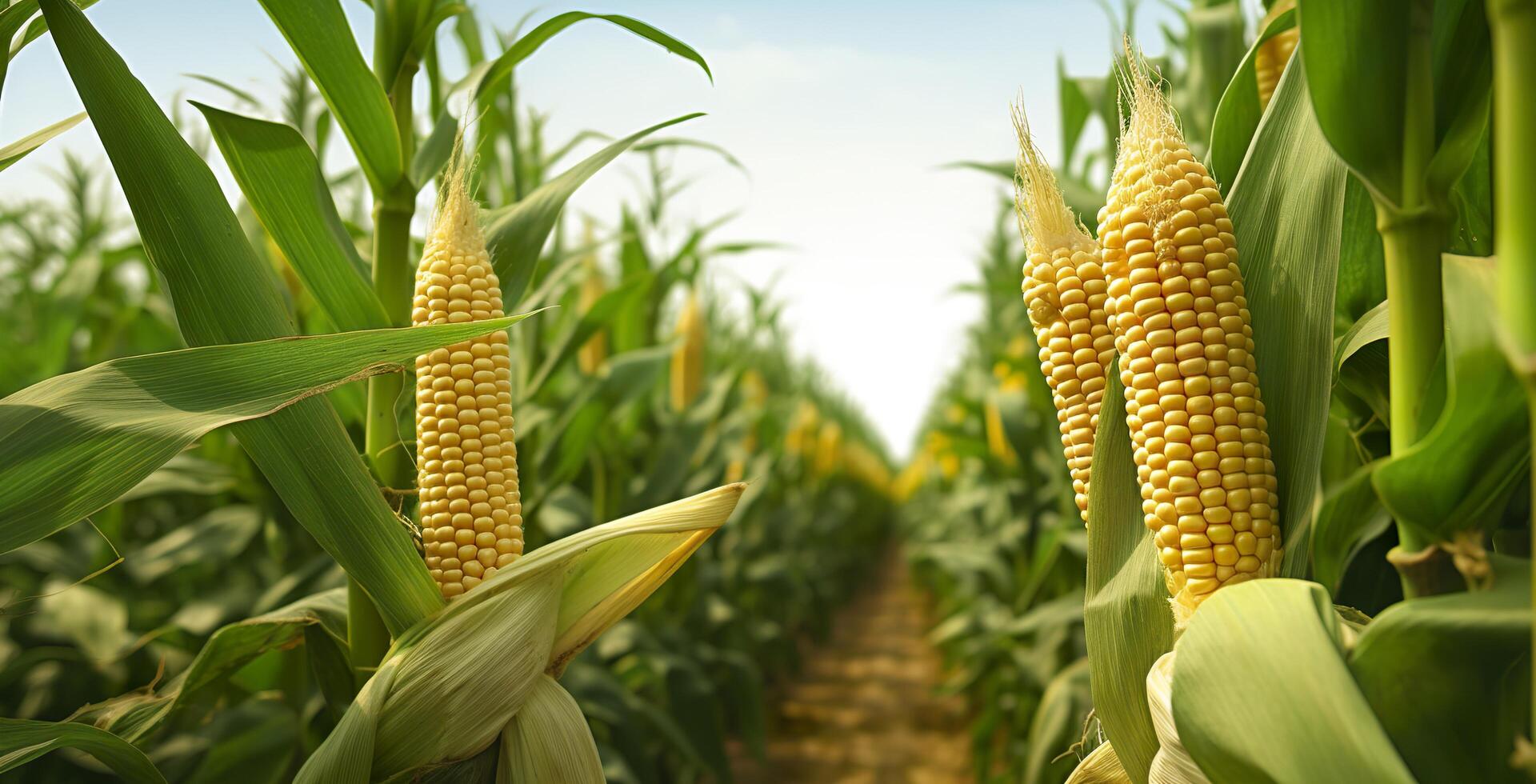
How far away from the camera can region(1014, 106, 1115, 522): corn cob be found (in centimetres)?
97

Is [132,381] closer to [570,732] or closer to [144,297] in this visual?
[570,732]

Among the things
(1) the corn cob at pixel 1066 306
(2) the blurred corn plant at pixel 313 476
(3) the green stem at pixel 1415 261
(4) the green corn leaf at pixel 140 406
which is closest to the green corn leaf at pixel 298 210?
(2) the blurred corn plant at pixel 313 476

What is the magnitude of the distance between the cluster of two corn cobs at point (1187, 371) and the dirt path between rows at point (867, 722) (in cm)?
363

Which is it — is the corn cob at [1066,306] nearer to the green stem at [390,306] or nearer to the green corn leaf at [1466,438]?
the green corn leaf at [1466,438]

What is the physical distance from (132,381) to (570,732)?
0.63 meters

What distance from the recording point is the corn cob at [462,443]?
1.08 meters

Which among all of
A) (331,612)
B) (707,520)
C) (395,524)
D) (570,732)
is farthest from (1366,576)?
(331,612)

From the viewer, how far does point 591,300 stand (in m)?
3.28

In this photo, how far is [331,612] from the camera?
1314mm

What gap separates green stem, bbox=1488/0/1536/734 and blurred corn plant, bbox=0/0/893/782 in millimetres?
755

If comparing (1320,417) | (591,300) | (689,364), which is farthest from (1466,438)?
(689,364)

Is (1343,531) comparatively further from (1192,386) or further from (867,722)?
(867,722)

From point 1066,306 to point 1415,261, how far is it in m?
0.33

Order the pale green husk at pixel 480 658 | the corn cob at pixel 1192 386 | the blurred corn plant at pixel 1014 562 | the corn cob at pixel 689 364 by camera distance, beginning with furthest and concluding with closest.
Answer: the corn cob at pixel 689 364, the blurred corn plant at pixel 1014 562, the pale green husk at pixel 480 658, the corn cob at pixel 1192 386
